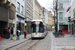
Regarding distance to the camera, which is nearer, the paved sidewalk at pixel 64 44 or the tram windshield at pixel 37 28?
the paved sidewalk at pixel 64 44

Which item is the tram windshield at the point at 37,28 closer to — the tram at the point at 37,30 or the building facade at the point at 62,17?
the tram at the point at 37,30

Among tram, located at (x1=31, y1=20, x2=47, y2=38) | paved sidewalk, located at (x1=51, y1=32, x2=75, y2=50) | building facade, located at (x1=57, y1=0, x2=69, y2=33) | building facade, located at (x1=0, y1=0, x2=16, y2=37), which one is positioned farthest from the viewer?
building facade, located at (x1=57, y1=0, x2=69, y2=33)

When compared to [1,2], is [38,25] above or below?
below

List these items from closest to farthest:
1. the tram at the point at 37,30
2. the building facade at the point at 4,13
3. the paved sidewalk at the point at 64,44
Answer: the paved sidewalk at the point at 64,44, the building facade at the point at 4,13, the tram at the point at 37,30

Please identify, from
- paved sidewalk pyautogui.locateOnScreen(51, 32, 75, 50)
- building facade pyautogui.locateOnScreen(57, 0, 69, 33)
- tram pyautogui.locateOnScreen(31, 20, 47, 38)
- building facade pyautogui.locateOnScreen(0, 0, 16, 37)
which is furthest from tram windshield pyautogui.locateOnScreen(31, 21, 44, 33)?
building facade pyautogui.locateOnScreen(57, 0, 69, 33)

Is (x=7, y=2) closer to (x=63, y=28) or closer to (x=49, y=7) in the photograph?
(x=49, y=7)

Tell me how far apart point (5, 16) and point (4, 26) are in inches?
77.6

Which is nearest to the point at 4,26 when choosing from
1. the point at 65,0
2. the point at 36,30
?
the point at 36,30

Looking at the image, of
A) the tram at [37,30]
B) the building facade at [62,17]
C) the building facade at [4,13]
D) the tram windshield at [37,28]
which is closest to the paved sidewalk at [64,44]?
the tram at [37,30]

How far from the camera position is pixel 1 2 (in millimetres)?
21422

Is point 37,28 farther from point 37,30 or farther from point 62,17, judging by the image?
point 62,17

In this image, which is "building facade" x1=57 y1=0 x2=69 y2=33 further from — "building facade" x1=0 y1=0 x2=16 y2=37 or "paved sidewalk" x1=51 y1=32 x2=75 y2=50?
"paved sidewalk" x1=51 y1=32 x2=75 y2=50

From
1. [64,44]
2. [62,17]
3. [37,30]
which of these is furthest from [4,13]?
[62,17]

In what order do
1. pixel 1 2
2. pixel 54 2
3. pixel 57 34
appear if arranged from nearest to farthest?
pixel 1 2 < pixel 57 34 < pixel 54 2
